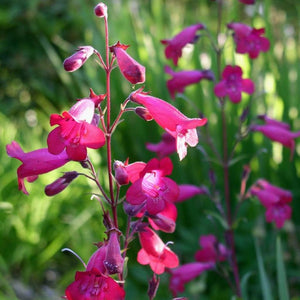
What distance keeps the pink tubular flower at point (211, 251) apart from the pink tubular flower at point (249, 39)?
697 mm

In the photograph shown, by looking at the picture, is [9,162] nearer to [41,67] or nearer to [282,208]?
[282,208]

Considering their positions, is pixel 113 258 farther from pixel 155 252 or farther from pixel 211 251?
pixel 211 251

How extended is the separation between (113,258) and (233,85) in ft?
3.40

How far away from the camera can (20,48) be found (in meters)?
5.30

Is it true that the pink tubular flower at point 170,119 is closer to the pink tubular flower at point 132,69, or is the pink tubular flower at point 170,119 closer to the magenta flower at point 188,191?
the pink tubular flower at point 132,69

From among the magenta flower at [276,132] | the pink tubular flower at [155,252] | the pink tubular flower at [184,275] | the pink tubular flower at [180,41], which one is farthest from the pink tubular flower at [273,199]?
the pink tubular flower at [155,252]

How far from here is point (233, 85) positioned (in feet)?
6.02

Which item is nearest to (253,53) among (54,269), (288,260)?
(288,260)

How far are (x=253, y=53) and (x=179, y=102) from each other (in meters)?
1.03

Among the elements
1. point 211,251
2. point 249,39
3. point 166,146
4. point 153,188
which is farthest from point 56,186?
point 249,39

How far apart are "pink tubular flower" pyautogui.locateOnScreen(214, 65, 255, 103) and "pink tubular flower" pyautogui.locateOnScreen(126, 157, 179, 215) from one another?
0.79 m

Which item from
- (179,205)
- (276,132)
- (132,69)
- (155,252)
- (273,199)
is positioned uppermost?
(132,69)

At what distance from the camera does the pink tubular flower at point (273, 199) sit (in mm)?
1867

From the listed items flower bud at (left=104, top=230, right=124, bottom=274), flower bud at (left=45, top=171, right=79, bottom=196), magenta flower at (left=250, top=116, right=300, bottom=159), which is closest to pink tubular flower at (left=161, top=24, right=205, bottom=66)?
magenta flower at (left=250, top=116, right=300, bottom=159)
